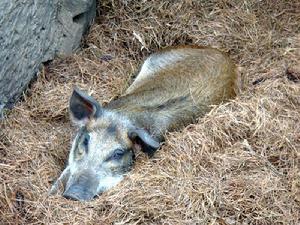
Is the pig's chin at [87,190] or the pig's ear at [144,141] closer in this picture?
the pig's chin at [87,190]

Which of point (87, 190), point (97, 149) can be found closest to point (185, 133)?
point (97, 149)

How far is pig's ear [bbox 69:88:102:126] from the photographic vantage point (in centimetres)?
677

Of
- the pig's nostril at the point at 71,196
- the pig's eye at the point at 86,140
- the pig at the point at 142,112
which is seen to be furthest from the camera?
the pig's eye at the point at 86,140

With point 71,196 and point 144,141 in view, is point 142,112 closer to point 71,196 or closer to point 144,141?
point 144,141

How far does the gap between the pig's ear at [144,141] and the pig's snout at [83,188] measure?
1.71 feet

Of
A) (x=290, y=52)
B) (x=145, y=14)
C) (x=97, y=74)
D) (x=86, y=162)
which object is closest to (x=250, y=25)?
(x=290, y=52)

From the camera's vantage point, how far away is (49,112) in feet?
24.3

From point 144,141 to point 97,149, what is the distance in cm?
40

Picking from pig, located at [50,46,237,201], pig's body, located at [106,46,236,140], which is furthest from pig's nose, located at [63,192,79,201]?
pig's body, located at [106,46,236,140]

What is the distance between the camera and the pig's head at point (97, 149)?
6312mm

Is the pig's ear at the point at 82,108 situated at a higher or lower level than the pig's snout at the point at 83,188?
higher

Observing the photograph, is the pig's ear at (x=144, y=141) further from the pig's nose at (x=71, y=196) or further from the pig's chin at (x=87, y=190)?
the pig's nose at (x=71, y=196)

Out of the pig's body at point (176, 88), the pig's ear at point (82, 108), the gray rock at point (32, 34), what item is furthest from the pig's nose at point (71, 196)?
the gray rock at point (32, 34)

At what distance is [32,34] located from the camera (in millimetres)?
7418
